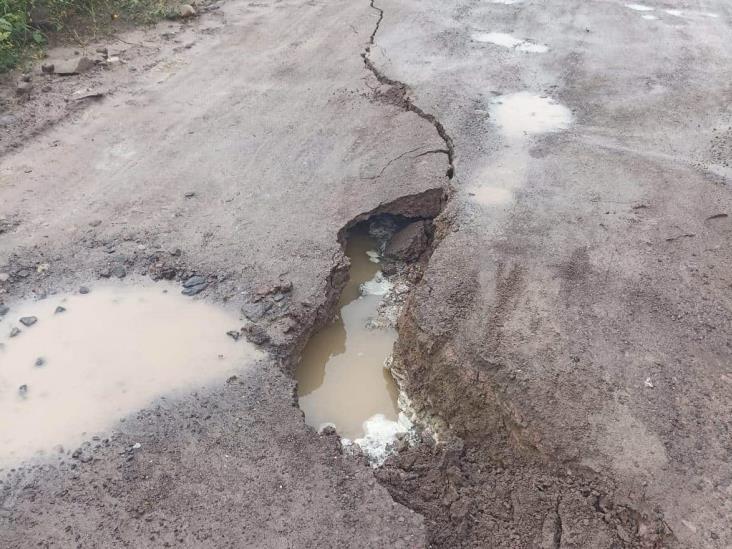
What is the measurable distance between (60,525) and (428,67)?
21.8ft

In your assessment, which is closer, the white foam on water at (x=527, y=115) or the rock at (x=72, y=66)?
the white foam on water at (x=527, y=115)

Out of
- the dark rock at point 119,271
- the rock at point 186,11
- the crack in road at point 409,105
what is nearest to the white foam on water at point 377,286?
the crack in road at point 409,105

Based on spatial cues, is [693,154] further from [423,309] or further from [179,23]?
[179,23]

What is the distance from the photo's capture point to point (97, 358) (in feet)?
13.5

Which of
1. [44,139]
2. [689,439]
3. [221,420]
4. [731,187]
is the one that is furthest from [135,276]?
[731,187]

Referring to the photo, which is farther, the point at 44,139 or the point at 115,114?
the point at 115,114

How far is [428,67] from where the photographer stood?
25.4ft

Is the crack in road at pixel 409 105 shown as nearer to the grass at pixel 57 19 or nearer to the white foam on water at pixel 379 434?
the white foam on water at pixel 379 434

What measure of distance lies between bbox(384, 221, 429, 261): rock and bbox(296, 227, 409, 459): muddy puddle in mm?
272

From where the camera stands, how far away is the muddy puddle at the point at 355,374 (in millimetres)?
4133

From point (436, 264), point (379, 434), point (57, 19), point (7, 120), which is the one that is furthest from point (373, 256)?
point (57, 19)

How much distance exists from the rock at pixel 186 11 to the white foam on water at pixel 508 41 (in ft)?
15.1

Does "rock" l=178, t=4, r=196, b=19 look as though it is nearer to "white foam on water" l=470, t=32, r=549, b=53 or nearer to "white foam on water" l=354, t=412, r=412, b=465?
"white foam on water" l=470, t=32, r=549, b=53

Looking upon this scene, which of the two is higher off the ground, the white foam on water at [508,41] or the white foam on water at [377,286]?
the white foam on water at [508,41]
